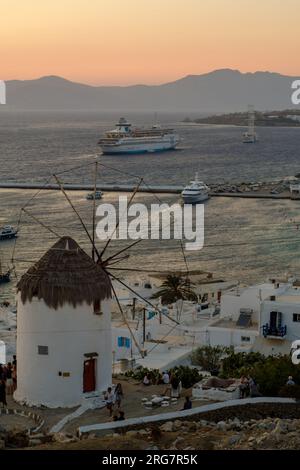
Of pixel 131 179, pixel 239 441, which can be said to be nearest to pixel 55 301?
pixel 239 441

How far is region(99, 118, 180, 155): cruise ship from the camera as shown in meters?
167

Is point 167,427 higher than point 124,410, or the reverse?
point 167,427

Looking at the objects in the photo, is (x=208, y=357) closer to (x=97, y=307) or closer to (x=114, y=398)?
(x=97, y=307)

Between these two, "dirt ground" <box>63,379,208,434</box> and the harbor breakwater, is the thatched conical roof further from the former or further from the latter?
the harbor breakwater

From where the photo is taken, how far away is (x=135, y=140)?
170 meters

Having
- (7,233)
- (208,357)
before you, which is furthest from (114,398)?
(7,233)

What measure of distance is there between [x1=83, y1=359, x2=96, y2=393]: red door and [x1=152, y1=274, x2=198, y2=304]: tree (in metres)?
18.1

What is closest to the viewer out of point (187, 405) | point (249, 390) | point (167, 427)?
point (167, 427)

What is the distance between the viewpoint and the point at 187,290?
39.4m

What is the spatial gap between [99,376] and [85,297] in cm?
167

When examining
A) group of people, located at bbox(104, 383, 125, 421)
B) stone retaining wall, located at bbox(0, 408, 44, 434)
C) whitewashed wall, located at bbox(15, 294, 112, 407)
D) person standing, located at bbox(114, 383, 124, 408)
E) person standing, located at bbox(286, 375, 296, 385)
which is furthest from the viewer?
whitewashed wall, located at bbox(15, 294, 112, 407)

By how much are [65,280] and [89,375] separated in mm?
1945

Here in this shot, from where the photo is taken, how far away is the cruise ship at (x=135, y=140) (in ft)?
548

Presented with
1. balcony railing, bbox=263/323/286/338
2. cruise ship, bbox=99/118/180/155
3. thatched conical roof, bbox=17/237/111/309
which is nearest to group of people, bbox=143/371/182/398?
thatched conical roof, bbox=17/237/111/309
